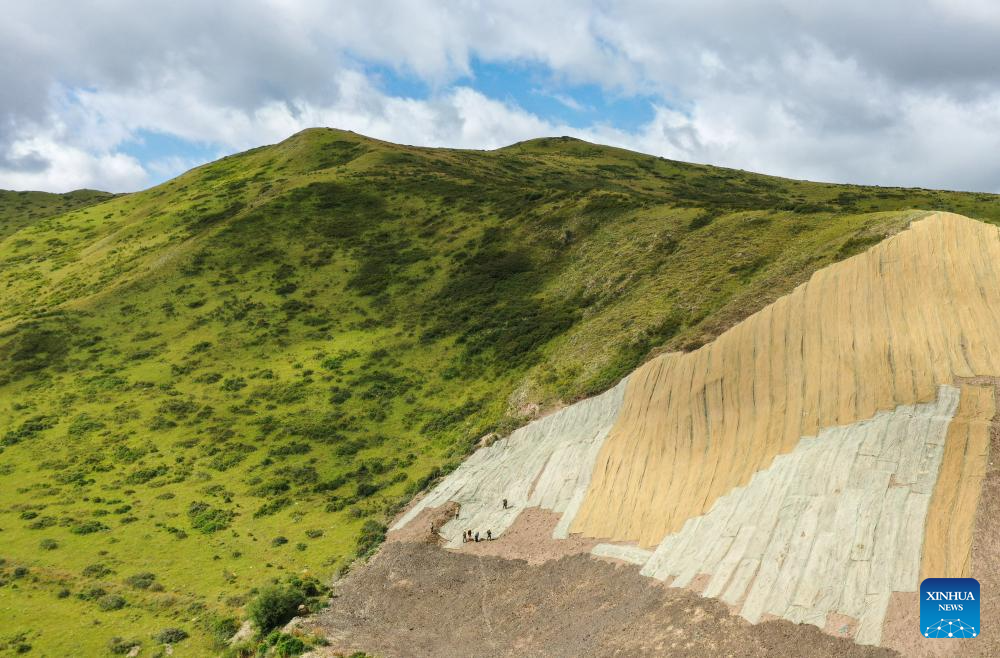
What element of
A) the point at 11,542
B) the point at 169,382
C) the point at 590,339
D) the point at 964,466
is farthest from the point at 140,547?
the point at 964,466

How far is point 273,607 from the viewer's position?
1298 inches

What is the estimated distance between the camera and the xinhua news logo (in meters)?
20.7

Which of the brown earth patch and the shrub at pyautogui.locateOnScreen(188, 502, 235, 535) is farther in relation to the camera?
the shrub at pyautogui.locateOnScreen(188, 502, 235, 535)

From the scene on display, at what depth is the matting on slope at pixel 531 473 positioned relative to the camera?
41062 millimetres

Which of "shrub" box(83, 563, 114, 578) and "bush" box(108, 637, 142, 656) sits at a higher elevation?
"shrub" box(83, 563, 114, 578)

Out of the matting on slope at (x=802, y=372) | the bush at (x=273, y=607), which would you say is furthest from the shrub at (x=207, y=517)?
the matting on slope at (x=802, y=372)

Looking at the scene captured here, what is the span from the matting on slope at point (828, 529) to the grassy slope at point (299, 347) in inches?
663

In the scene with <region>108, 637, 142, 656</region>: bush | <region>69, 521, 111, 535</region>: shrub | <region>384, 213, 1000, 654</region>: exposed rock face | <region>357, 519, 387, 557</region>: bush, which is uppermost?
<region>384, 213, 1000, 654</region>: exposed rock face

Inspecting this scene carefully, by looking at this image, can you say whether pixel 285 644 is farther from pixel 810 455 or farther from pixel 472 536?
pixel 810 455

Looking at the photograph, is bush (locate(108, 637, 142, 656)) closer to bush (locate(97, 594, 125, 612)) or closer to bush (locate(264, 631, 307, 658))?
bush (locate(97, 594, 125, 612))

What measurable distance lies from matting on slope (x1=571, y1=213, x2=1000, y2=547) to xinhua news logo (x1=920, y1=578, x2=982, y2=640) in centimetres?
1076

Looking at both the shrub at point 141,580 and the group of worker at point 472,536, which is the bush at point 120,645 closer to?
the shrub at point 141,580

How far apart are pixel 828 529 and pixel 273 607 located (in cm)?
2650

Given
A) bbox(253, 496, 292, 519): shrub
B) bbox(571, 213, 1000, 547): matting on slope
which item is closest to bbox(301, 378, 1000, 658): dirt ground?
bbox(571, 213, 1000, 547): matting on slope
